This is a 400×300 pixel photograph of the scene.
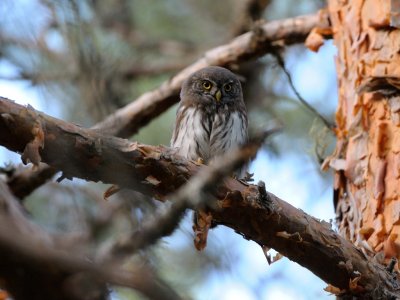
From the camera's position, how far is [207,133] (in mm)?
3936

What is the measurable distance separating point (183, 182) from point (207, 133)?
1560 millimetres

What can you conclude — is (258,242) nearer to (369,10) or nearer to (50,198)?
(369,10)

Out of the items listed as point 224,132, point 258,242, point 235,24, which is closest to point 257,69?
point 235,24

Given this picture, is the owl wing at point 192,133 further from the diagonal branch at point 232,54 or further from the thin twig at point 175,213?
the thin twig at point 175,213

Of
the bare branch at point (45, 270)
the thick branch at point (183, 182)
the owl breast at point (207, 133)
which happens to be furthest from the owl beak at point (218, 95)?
the bare branch at point (45, 270)

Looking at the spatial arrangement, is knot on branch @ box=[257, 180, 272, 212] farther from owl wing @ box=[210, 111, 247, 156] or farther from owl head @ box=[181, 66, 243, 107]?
owl head @ box=[181, 66, 243, 107]

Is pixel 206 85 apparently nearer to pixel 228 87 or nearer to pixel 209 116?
pixel 228 87

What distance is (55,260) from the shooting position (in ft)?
2.82

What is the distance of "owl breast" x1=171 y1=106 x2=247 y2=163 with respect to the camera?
387cm

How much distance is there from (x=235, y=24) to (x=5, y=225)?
14.0 feet

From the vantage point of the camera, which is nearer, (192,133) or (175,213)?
(175,213)

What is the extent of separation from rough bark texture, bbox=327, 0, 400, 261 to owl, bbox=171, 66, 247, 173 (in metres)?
0.67

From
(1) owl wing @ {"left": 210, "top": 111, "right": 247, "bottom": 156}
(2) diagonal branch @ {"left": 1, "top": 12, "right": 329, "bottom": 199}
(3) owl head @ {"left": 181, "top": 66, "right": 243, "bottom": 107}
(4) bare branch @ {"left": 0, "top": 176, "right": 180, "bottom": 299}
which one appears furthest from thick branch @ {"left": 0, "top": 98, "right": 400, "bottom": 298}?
(3) owl head @ {"left": 181, "top": 66, "right": 243, "bottom": 107}

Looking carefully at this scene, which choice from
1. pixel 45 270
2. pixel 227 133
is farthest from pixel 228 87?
pixel 45 270
